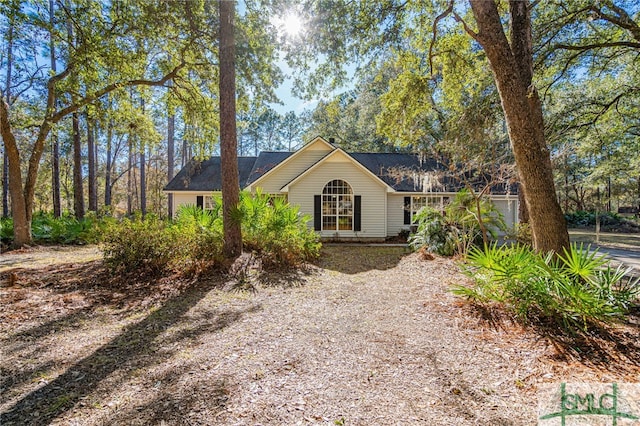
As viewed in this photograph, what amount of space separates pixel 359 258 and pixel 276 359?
6.41m

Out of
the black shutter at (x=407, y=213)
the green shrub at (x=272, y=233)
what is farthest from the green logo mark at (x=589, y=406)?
the black shutter at (x=407, y=213)

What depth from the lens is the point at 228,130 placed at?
7.19 metres

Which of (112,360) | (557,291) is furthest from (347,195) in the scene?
(112,360)

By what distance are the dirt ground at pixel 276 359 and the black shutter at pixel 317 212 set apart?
23.4 feet

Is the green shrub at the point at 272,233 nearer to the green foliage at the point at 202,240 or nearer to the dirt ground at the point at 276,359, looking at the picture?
the green foliage at the point at 202,240

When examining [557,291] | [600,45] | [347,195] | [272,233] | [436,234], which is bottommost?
[557,291]

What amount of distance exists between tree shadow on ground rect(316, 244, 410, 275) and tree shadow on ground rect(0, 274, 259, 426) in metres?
3.72

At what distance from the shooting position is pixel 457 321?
3.97m

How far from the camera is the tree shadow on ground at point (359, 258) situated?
25.8 feet

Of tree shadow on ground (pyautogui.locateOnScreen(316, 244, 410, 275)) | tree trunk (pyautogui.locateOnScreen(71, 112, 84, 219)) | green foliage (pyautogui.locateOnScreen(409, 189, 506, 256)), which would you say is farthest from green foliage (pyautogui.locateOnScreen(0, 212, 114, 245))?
green foliage (pyautogui.locateOnScreen(409, 189, 506, 256))

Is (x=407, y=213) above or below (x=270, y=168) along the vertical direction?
below

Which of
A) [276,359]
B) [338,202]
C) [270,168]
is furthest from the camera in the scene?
[270,168]

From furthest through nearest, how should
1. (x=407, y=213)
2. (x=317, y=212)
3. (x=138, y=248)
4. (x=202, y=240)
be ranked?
(x=407, y=213), (x=317, y=212), (x=202, y=240), (x=138, y=248)

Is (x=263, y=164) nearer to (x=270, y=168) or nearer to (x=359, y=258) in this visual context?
(x=270, y=168)
